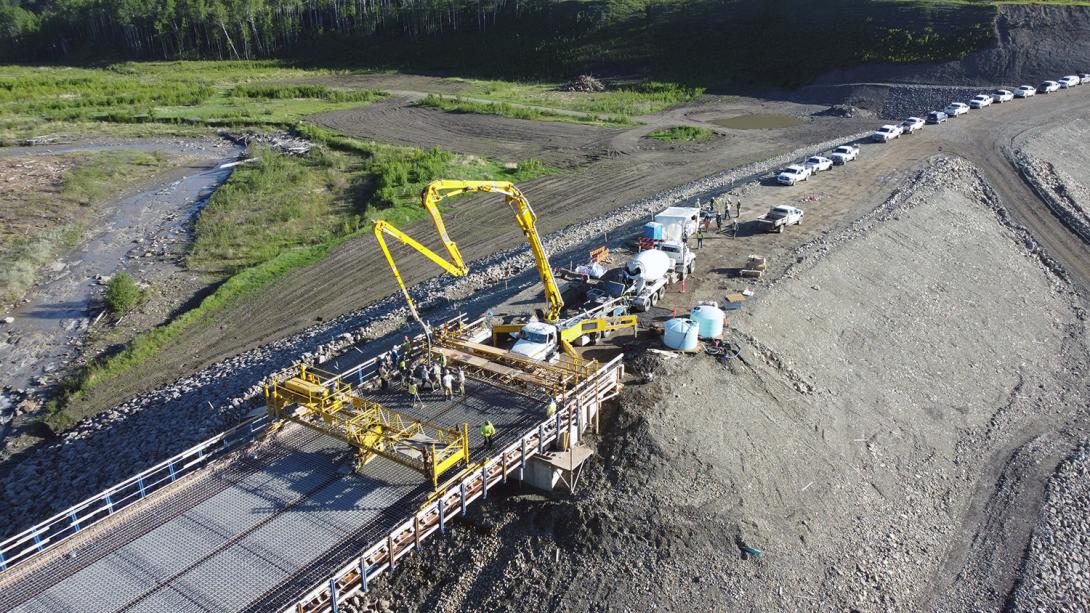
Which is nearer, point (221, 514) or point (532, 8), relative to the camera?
point (221, 514)

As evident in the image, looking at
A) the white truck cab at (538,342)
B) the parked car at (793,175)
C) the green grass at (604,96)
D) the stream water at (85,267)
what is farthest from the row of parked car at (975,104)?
the stream water at (85,267)

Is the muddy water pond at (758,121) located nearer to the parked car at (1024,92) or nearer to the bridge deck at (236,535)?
the parked car at (1024,92)

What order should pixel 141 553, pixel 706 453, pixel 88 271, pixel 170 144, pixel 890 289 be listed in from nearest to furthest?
pixel 141 553
pixel 706 453
pixel 890 289
pixel 88 271
pixel 170 144

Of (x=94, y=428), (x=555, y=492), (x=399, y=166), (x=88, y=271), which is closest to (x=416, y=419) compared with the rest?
(x=555, y=492)

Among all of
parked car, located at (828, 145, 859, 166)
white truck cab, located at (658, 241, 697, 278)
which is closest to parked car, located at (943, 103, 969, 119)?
parked car, located at (828, 145, 859, 166)

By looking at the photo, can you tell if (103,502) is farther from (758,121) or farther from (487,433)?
(758,121)

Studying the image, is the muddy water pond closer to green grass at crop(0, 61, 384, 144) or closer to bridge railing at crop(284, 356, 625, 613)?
green grass at crop(0, 61, 384, 144)

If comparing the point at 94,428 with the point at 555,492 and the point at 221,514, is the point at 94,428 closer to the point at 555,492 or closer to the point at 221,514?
the point at 221,514
